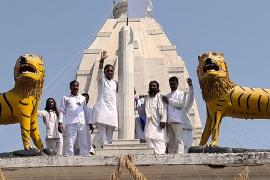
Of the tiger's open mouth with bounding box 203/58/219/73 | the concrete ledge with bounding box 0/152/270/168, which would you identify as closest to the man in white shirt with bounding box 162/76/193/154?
the tiger's open mouth with bounding box 203/58/219/73

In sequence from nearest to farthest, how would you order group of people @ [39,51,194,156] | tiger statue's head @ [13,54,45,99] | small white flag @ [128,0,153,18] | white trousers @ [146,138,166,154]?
1. tiger statue's head @ [13,54,45,99]
2. white trousers @ [146,138,166,154]
3. group of people @ [39,51,194,156]
4. small white flag @ [128,0,153,18]

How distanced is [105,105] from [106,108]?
77 mm

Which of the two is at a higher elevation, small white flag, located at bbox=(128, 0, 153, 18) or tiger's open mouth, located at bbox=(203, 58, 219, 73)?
small white flag, located at bbox=(128, 0, 153, 18)

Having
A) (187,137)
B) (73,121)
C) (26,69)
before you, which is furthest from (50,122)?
(187,137)

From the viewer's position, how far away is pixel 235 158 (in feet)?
31.8

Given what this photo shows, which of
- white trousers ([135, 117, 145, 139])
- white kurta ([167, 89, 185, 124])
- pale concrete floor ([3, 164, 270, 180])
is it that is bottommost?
pale concrete floor ([3, 164, 270, 180])

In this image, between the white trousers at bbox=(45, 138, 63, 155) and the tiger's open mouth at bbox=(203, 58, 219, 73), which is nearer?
the tiger's open mouth at bbox=(203, 58, 219, 73)

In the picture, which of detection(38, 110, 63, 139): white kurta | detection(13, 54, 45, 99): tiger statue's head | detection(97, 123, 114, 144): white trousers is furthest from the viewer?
detection(38, 110, 63, 139): white kurta

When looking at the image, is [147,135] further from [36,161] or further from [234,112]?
[36,161]

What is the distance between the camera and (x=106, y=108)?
12.8m

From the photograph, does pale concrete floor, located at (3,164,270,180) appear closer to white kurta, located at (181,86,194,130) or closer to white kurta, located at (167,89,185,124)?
white kurta, located at (167,89,185,124)

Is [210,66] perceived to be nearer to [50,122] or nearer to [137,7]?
[50,122]

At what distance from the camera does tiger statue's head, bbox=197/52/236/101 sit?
11.4m

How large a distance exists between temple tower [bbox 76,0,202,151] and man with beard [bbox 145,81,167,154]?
46.5ft
